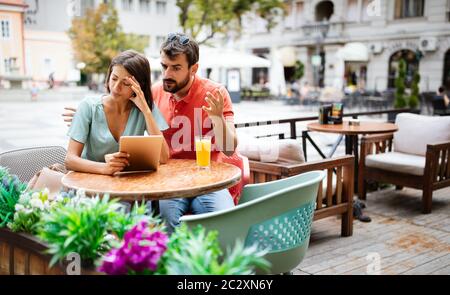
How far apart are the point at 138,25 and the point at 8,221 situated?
27210 millimetres

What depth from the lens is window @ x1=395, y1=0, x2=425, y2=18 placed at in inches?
757

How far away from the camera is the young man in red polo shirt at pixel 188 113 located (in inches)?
91.2

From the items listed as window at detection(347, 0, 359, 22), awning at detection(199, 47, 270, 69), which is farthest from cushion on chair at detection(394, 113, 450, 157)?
window at detection(347, 0, 359, 22)

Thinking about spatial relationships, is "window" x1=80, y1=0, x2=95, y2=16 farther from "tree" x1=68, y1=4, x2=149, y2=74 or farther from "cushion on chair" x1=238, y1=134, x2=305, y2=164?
"cushion on chair" x1=238, y1=134, x2=305, y2=164

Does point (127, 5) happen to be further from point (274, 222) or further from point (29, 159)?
point (274, 222)

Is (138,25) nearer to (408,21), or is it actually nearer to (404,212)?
(408,21)

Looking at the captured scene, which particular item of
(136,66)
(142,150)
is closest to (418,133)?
(136,66)

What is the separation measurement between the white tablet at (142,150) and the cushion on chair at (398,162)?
9.91 ft

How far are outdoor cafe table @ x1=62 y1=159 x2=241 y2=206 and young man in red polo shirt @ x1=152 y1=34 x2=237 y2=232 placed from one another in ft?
0.63

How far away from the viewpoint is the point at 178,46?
8.02 feet

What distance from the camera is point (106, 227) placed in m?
1.31

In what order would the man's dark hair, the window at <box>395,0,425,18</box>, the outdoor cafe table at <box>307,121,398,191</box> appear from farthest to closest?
1. the window at <box>395,0,425,18</box>
2. the outdoor cafe table at <box>307,121,398,191</box>
3. the man's dark hair

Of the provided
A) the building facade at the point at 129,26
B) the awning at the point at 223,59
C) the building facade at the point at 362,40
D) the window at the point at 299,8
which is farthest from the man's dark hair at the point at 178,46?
the window at the point at 299,8

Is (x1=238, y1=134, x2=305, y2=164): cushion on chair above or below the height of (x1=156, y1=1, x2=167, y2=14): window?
below
